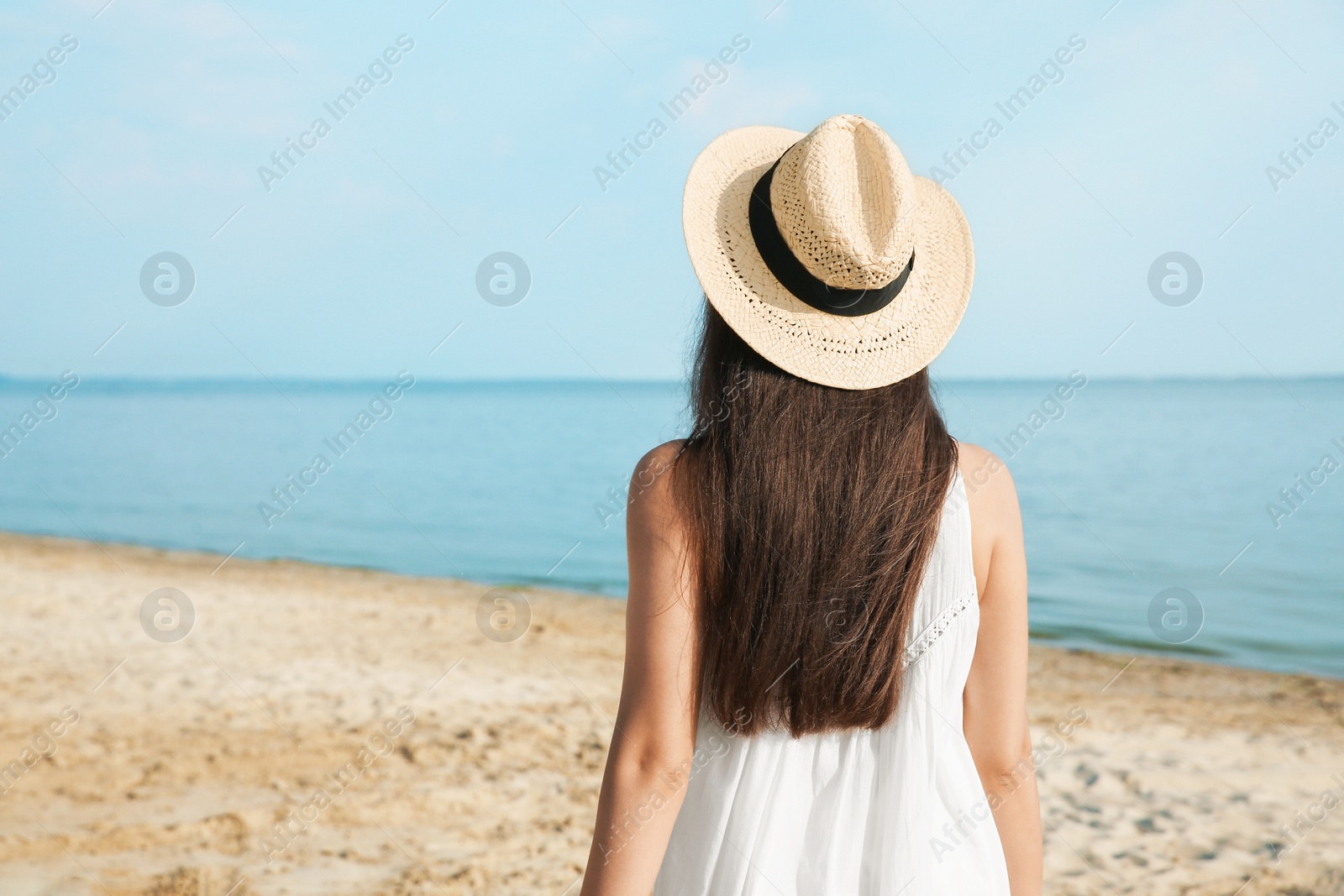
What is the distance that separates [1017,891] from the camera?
1.38 m

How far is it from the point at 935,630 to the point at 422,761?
3.70 m

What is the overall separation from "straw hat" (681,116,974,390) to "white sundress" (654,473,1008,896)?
24cm

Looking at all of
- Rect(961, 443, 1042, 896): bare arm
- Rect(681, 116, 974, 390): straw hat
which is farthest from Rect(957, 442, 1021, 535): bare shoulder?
Rect(681, 116, 974, 390): straw hat

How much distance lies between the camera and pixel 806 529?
3.85 feet

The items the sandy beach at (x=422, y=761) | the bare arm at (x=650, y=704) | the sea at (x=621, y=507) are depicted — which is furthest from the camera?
the sea at (x=621, y=507)

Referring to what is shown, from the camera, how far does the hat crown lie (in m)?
1.19

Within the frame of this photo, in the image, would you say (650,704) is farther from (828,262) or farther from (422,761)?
(422,761)

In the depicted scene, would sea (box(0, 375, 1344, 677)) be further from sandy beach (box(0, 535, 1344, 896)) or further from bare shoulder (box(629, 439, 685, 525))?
sandy beach (box(0, 535, 1344, 896))

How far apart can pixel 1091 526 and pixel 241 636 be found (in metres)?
10.4

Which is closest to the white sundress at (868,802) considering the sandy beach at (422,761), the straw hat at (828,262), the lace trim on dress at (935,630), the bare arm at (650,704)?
the lace trim on dress at (935,630)

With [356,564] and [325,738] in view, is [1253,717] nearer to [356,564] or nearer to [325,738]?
[325,738]

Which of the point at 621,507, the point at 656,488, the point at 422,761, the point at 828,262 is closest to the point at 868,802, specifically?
the point at 656,488

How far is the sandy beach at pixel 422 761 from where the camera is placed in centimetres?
345

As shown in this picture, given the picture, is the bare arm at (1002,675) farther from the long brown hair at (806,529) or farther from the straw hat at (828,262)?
the straw hat at (828,262)
